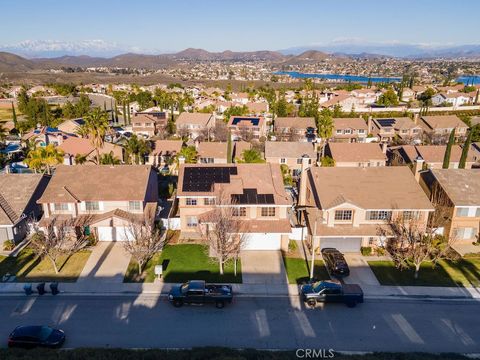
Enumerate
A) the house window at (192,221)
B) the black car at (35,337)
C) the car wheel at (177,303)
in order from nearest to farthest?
the black car at (35,337) < the car wheel at (177,303) < the house window at (192,221)

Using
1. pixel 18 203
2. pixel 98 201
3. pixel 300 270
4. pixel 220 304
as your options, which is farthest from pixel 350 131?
pixel 18 203

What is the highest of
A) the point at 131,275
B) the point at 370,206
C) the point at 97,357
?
the point at 370,206

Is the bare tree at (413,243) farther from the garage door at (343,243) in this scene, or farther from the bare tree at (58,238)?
the bare tree at (58,238)

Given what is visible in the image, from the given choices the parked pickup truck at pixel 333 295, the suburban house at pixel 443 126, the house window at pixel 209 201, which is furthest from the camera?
the suburban house at pixel 443 126

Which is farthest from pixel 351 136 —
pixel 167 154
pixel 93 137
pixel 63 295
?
pixel 63 295

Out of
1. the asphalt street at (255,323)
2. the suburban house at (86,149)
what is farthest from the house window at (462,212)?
the suburban house at (86,149)

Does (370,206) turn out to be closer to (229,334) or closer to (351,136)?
(229,334)

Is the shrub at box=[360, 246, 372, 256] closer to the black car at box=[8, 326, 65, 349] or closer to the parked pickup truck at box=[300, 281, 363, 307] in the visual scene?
the parked pickup truck at box=[300, 281, 363, 307]
